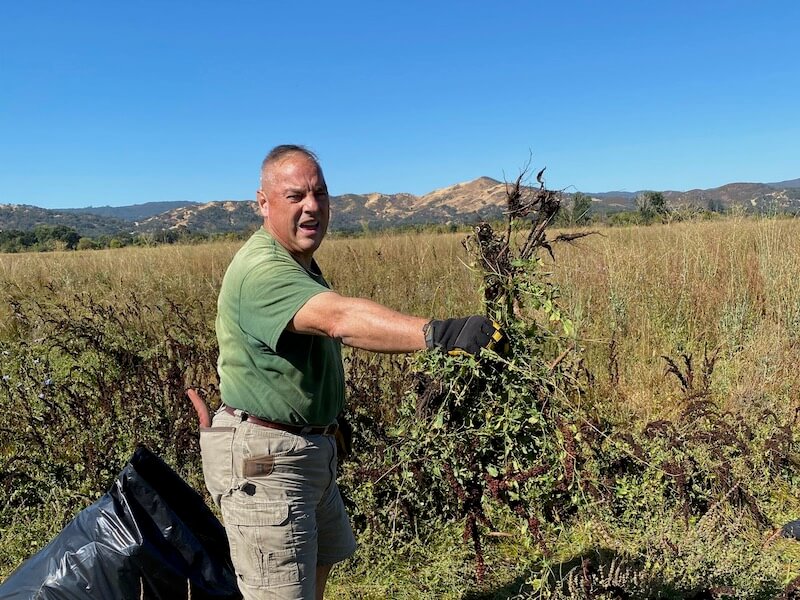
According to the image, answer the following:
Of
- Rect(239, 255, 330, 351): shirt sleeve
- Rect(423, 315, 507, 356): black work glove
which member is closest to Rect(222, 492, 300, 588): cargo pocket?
Rect(239, 255, 330, 351): shirt sleeve

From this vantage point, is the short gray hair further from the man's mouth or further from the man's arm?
the man's arm

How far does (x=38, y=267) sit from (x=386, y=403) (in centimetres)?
754

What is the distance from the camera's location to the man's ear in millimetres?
1865

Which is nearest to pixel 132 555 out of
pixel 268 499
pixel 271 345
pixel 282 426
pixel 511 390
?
pixel 268 499

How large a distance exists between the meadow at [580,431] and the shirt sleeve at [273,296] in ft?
1.72

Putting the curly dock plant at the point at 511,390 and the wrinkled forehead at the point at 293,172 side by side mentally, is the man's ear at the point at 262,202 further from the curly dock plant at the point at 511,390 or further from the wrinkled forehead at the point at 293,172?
the curly dock plant at the point at 511,390

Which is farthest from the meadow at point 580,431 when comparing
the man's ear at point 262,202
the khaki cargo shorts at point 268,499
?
the man's ear at point 262,202

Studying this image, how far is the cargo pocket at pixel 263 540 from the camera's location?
5.63ft

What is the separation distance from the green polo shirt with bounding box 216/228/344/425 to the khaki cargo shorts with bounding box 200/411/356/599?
0.27 feet

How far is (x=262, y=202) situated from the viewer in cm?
190

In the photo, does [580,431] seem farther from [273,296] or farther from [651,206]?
[651,206]

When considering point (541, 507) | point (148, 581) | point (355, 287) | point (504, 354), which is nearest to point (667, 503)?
point (541, 507)

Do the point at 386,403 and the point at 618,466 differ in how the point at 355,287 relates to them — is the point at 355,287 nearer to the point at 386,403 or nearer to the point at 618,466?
the point at 386,403

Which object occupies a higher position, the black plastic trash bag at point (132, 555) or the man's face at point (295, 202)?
the man's face at point (295, 202)
